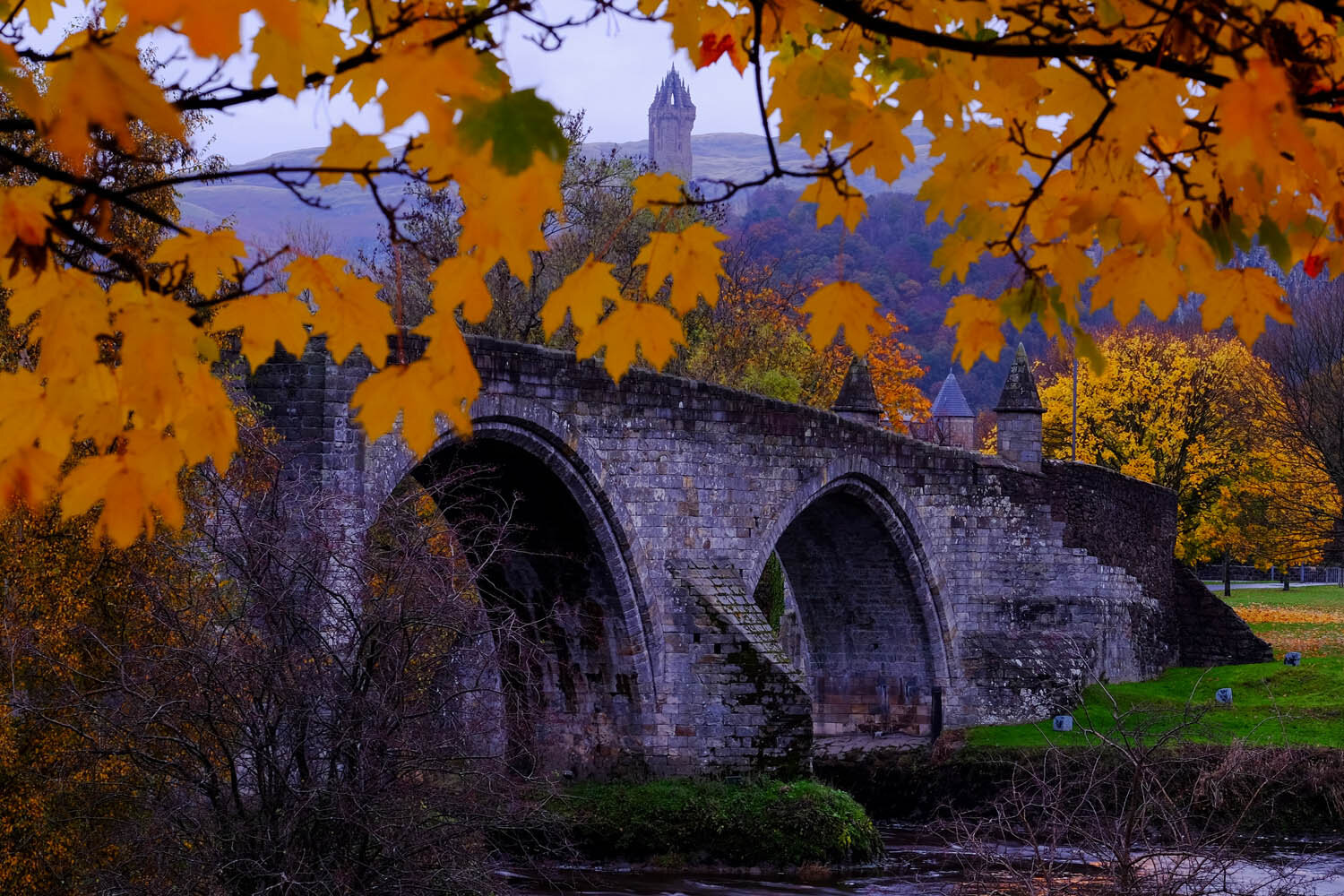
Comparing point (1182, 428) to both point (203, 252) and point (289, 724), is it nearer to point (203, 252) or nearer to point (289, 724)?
point (289, 724)

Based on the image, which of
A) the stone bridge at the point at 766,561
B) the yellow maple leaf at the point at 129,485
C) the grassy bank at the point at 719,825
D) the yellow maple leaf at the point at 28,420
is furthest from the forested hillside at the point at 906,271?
the yellow maple leaf at the point at 129,485

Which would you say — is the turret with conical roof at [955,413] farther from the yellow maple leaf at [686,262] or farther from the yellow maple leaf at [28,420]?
the yellow maple leaf at [28,420]

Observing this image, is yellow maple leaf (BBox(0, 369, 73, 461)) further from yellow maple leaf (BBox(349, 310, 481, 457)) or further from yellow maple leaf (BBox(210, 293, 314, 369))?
yellow maple leaf (BBox(349, 310, 481, 457))

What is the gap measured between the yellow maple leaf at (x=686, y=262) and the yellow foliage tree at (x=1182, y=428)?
26.8m

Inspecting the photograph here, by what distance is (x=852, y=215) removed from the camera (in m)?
3.13

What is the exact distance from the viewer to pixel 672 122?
126062mm

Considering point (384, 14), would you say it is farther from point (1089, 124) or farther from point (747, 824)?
point (747, 824)

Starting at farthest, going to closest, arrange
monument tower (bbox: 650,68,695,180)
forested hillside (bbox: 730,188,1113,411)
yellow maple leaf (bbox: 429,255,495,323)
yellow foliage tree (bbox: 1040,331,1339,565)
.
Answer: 1. monument tower (bbox: 650,68,695,180)
2. forested hillside (bbox: 730,188,1113,411)
3. yellow foliage tree (bbox: 1040,331,1339,565)
4. yellow maple leaf (bbox: 429,255,495,323)

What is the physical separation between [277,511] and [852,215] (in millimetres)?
7361

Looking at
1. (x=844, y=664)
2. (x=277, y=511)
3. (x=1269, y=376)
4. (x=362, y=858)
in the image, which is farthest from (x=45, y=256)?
(x=1269, y=376)

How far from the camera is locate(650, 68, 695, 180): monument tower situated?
124 m

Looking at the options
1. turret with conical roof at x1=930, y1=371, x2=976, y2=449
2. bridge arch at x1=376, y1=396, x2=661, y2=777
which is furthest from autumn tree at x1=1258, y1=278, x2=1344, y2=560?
turret with conical roof at x1=930, y1=371, x2=976, y2=449

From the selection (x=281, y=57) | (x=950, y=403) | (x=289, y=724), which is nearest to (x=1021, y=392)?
(x=289, y=724)

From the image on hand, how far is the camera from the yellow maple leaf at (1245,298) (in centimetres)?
293
